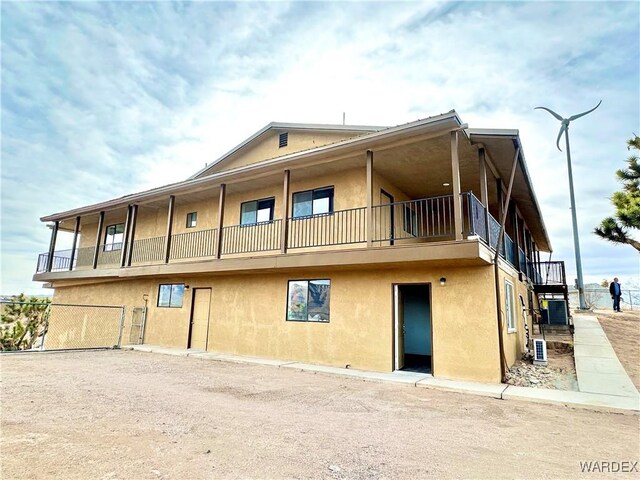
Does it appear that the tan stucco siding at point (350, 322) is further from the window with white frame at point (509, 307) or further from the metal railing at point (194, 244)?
the window with white frame at point (509, 307)

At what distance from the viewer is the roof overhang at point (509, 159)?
27.1 feet

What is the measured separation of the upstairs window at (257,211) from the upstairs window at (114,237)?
8.31 m

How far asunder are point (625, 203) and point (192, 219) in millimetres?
19990

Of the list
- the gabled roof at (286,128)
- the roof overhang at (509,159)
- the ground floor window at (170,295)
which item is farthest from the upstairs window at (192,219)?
the roof overhang at (509,159)

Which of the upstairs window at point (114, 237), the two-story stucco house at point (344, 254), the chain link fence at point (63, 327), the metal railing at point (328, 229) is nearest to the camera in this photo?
the two-story stucco house at point (344, 254)

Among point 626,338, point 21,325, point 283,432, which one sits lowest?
point 283,432

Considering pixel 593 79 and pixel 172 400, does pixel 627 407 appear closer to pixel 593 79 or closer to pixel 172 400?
pixel 172 400

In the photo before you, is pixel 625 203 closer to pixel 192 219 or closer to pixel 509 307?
pixel 509 307

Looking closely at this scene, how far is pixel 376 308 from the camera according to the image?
9117 mm

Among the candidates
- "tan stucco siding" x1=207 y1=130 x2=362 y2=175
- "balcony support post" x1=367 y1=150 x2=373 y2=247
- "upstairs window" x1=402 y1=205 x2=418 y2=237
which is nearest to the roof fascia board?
"balcony support post" x1=367 y1=150 x2=373 y2=247

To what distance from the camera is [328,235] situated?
10.8 meters

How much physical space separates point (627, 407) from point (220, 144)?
26678 mm

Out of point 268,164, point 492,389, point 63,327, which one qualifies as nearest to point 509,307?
point 492,389

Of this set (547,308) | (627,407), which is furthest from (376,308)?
(547,308)
